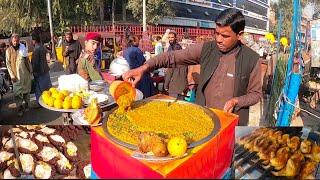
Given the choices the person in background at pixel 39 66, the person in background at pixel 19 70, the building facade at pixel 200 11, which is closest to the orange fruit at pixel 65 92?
the person in background at pixel 39 66

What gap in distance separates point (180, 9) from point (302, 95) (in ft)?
82.5

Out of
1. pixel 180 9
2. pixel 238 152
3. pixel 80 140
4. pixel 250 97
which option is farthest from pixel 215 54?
pixel 180 9

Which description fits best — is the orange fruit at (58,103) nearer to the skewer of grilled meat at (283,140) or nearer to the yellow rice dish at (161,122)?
the yellow rice dish at (161,122)

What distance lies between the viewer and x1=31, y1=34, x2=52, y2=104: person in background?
600cm

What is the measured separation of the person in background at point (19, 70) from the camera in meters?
6.10

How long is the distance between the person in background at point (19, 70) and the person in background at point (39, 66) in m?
0.17

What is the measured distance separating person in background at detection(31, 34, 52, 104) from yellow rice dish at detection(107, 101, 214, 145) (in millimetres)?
4821

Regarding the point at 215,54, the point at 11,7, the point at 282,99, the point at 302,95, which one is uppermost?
the point at 11,7

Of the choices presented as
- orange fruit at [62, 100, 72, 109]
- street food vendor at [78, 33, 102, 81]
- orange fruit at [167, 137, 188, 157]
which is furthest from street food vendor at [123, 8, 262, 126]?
street food vendor at [78, 33, 102, 81]

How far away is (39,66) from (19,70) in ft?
1.24

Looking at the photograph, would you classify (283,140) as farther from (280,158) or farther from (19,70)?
(19,70)

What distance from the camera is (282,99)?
3857 mm

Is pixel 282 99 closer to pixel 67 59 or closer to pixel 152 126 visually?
pixel 152 126

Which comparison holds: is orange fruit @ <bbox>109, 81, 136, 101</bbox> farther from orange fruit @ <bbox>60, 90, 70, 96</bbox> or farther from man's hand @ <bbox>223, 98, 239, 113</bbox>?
orange fruit @ <bbox>60, 90, 70, 96</bbox>
